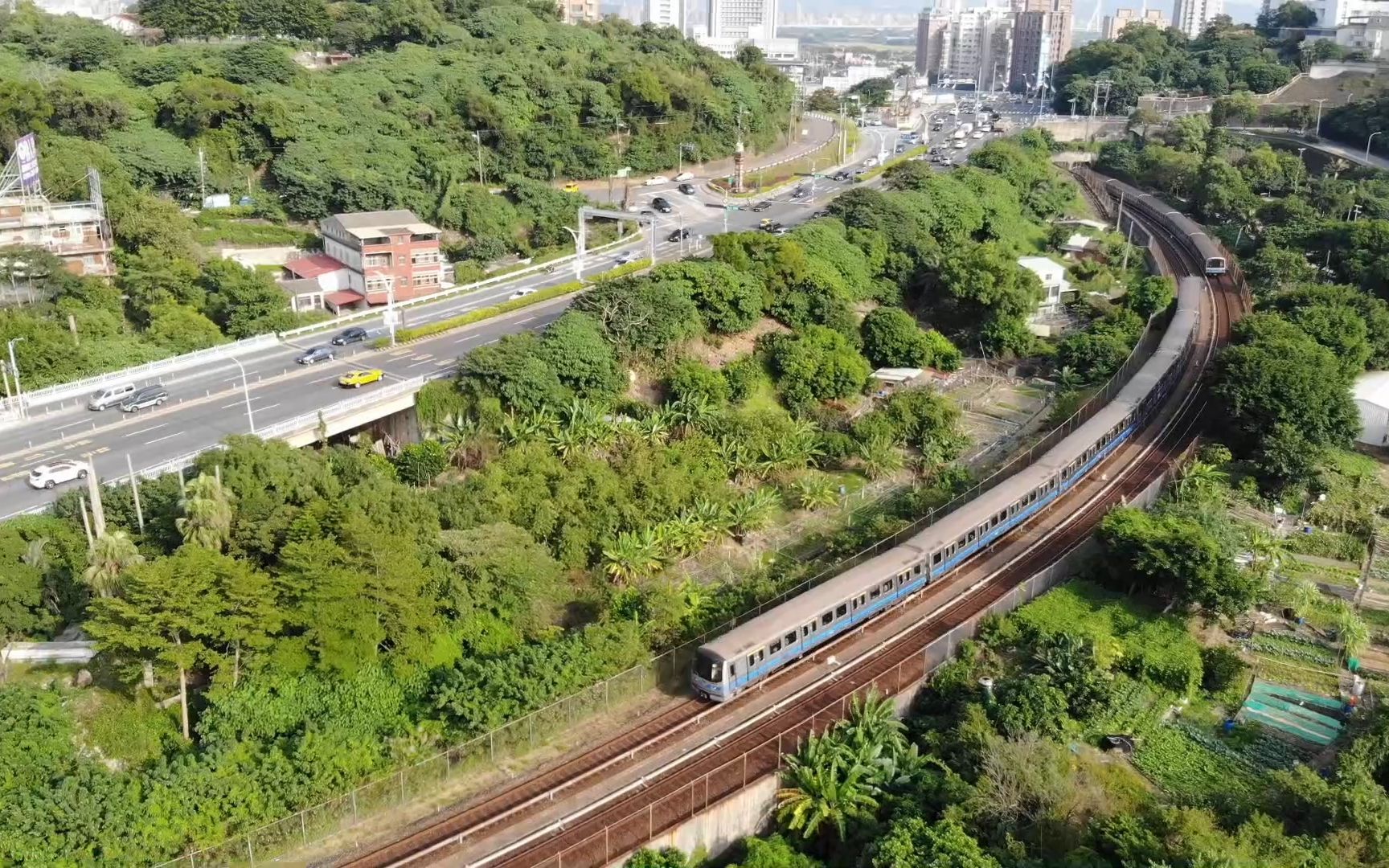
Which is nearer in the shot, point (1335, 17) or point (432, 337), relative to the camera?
point (432, 337)

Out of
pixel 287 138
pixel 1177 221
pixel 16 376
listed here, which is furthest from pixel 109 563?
pixel 1177 221

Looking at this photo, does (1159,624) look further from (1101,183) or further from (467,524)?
(1101,183)

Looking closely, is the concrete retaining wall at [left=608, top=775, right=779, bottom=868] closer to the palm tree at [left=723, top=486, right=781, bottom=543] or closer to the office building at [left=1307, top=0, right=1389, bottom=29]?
the palm tree at [left=723, top=486, right=781, bottom=543]

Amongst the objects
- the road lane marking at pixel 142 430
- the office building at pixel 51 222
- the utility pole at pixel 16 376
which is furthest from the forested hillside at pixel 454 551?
the office building at pixel 51 222

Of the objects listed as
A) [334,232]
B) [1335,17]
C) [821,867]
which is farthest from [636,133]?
[1335,17]

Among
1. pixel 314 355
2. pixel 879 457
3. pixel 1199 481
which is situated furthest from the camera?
pixel 314 355

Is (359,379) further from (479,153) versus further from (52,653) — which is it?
(479,153)
